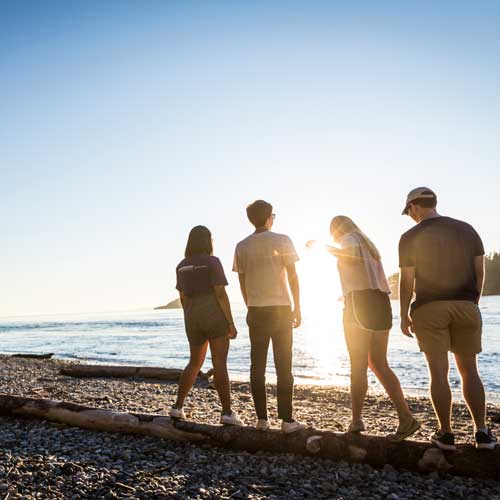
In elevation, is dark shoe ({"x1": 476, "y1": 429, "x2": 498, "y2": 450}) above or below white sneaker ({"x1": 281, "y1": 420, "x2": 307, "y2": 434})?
above

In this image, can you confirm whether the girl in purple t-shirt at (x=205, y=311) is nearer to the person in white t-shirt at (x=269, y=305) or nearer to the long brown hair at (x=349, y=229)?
the person in white t-shirt at (x=269, y=305)

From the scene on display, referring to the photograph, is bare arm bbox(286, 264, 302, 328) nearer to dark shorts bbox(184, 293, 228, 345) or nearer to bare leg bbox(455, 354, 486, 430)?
dark shorts bbox(184, 293, 228, 345)

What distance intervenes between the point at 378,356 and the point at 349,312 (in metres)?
0.59

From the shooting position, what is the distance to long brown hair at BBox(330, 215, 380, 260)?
18.1 feet

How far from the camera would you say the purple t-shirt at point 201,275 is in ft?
20.1

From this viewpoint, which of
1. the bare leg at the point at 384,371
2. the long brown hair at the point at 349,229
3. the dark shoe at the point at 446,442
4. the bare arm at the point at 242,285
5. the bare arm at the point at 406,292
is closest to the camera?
the dark shoe at the point at 446,442

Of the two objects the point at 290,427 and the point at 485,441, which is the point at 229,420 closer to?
the point at 290,427

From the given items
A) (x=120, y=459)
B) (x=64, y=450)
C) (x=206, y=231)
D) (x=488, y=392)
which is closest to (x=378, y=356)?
(x=206, y=231)

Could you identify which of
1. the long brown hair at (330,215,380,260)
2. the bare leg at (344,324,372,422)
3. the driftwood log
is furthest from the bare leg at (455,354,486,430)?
the driftwood log

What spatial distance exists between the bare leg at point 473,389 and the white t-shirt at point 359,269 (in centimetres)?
113

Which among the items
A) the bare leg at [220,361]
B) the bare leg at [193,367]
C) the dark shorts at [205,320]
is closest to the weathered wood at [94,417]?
the bare leg at [193,367]

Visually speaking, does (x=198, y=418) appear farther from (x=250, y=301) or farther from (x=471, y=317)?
(x=471, y=317)

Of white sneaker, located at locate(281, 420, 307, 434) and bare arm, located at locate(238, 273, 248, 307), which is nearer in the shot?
white sneaker, located at locate(281, 420, 307, 434)

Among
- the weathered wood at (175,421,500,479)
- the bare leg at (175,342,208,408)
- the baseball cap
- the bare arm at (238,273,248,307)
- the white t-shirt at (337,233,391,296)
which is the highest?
the baseball cap
